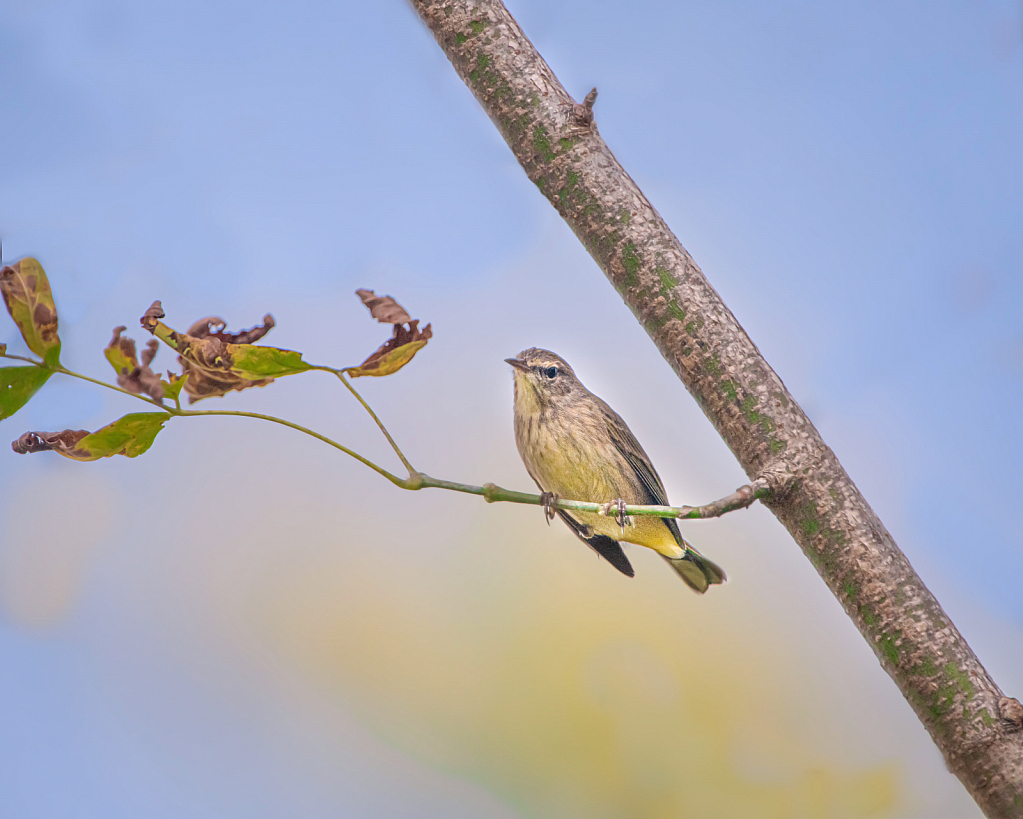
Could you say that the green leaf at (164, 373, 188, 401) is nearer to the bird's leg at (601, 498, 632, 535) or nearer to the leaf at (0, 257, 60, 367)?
the leaf at (0, 257, 60, 367)

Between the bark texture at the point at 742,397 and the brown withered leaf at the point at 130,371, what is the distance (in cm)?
51

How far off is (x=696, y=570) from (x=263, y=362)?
2.64ft

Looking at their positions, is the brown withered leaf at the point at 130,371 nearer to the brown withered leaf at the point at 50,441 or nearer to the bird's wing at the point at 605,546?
the brown withered leaf at the point at 50,441

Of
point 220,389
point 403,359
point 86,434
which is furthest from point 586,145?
point 86,434

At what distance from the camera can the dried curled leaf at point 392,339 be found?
726 millimetres

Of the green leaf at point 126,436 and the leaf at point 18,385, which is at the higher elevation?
the leaf at point 18,385

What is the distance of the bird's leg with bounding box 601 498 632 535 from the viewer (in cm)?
79

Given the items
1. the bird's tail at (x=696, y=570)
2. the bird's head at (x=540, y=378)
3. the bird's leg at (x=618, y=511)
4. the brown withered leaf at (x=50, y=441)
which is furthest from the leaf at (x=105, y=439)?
the bird's tail at (x=696, y=570)

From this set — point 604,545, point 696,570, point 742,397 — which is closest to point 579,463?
point 604,545

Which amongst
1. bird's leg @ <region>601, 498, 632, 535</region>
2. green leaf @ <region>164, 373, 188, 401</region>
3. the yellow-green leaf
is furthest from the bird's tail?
green leaf @ <region>164, 373, 188, 401</region>

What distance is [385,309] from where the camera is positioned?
726mm

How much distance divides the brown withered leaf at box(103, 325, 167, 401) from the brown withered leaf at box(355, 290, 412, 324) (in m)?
0.20

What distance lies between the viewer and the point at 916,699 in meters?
0.90

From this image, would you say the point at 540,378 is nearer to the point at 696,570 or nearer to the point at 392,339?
the point at 696,570
